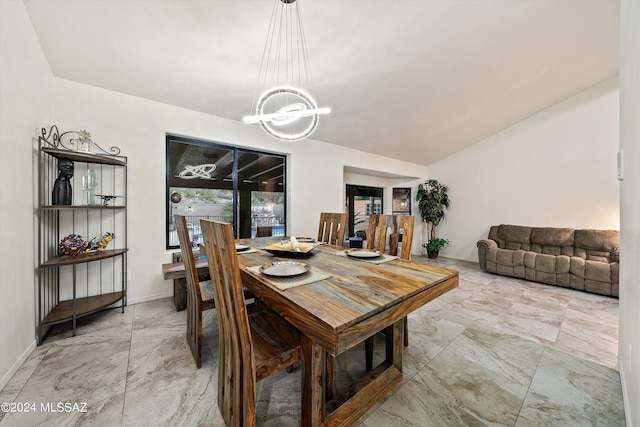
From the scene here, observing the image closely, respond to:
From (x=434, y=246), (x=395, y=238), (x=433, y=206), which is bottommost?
(x=434, y=246)

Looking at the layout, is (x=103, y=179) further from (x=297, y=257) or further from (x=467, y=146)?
(x=467, y=146)

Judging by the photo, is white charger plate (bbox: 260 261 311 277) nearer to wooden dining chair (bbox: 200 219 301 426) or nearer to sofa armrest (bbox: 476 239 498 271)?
wooden dining chair (bbox: 200 219 301 426)

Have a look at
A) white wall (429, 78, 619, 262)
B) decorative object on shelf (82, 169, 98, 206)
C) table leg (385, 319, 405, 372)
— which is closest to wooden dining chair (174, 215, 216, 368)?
table leg (385, 319, 405, 372)

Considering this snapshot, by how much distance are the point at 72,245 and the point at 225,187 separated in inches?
67.1

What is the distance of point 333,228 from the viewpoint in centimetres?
273

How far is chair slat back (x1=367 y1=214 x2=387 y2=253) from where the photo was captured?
224 cm

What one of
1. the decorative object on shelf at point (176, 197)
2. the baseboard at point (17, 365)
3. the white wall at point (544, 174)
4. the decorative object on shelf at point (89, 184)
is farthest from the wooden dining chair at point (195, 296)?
the white wall at point (544, 174)

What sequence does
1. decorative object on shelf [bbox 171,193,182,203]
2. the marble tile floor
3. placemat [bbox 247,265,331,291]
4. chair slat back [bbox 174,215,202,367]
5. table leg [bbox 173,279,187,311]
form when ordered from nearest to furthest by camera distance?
1. placemat [bbox 247,265,331,291]
2. the marble tile floor
3. chair slat back [bbox 174,215,202,367]
4. table leg [bbox 173,279,187,311]
5. decorative object on shelf [bbox 171,193,182,203]

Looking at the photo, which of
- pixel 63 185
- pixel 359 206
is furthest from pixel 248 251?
pixel 359 206

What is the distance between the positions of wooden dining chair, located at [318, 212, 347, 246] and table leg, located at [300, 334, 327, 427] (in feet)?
5.25

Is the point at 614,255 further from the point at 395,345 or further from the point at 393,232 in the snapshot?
the point at 395,345

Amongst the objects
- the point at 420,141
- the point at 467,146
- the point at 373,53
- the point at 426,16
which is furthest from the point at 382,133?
the point at 467,146

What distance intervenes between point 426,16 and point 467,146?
400cm

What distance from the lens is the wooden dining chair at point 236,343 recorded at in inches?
A: 36.4
